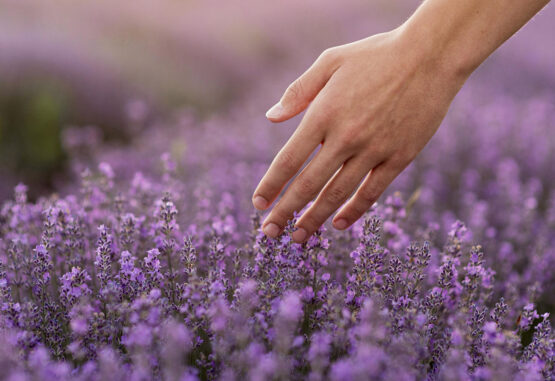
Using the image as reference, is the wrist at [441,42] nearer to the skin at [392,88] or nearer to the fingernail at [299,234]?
the skin at [392,88]

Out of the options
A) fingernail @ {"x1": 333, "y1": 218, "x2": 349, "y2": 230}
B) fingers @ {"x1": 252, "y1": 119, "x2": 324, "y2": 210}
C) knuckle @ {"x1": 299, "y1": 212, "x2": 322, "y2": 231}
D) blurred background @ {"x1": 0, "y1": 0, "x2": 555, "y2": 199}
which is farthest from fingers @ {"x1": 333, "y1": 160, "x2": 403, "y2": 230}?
blurred background @ {"x1": 0, "y1": 0, "x2": 555, "y2": 199}

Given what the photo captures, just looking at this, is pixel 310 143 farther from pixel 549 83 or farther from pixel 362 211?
pixel 549 83

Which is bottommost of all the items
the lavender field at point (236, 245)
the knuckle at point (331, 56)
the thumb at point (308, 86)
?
the lavender field at point (236, 245)

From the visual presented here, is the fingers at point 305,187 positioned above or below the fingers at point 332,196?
above

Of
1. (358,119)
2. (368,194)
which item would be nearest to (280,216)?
(368,194)

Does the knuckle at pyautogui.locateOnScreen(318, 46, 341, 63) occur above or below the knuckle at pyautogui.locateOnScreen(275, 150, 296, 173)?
above

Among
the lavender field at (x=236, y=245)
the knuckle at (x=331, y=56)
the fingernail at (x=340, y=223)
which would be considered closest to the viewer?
the lavender field at (x=236, y=245)

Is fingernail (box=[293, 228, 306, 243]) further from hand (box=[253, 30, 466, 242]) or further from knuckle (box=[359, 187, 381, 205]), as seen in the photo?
knuckle (box=[359, 187, 381, 205])

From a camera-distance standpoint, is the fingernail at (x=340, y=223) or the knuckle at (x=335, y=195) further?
the fingernail at (x=340, y=223)

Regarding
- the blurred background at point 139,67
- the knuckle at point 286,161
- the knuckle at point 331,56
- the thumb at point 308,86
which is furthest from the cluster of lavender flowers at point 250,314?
the blurred background at point 139,67
